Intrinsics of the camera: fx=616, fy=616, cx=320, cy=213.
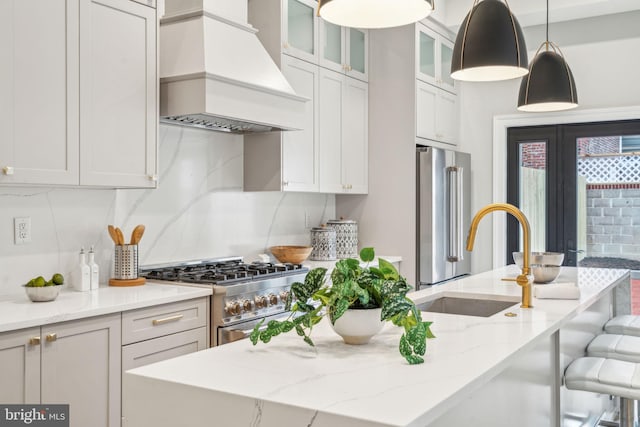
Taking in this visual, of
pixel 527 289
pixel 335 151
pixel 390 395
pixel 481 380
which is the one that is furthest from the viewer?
pixel 335 151

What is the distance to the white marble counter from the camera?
231cm

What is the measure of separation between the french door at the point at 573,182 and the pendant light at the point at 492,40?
9.77 feet

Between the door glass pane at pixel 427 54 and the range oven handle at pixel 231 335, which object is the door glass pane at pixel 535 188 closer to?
the door glass pane at pixel 427 54

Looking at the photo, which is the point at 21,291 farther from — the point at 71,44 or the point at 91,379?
the point at 71,44

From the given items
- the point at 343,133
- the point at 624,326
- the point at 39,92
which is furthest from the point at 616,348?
the point at 39,92

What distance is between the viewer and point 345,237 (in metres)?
4.84

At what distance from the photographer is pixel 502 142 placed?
18.1ft

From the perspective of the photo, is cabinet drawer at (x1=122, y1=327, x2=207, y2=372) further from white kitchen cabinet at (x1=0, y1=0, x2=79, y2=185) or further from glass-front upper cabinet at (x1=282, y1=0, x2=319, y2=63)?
glass-front upper cabinet at (x1=282, y1=0, x2=319, y2=63)

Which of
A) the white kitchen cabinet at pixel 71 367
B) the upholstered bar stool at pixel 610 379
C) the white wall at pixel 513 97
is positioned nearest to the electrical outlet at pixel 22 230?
the white kitchen cabinet at pixel 71 367

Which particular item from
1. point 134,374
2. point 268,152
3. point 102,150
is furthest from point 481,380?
point 268,152

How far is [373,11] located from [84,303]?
1682mm

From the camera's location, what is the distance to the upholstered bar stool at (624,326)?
3.16 m

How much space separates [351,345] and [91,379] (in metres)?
1.37

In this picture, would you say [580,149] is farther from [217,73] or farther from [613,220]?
[217,73]
